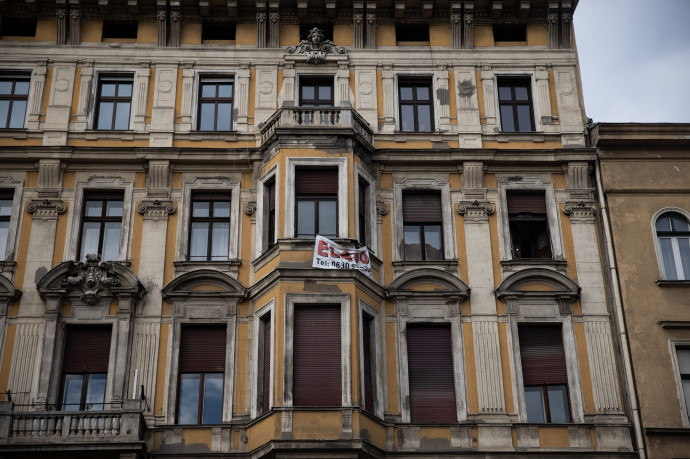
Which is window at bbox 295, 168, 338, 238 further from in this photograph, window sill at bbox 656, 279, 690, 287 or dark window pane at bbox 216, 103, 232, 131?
window sill at bbox 656, 279, 690, 287

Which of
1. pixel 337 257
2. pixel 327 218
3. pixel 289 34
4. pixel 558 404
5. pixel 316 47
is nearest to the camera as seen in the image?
pixel 558 404

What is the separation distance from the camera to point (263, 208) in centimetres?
2639

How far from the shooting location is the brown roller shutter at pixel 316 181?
26.0 meters

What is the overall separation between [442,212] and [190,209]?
23.7 feet

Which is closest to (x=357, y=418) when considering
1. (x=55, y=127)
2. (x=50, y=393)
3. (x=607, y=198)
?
(x=50, y=393)

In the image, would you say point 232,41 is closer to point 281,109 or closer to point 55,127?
point 281,109

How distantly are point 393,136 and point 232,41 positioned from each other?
20.2 feet

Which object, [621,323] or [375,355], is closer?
[375,355]

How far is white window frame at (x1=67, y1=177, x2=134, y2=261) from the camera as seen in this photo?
2586 cm

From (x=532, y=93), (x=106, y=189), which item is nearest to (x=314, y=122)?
(x=106, y=189)

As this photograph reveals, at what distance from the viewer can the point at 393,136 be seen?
27.8 meters

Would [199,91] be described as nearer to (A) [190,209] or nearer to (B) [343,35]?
→ (A) [190,209]

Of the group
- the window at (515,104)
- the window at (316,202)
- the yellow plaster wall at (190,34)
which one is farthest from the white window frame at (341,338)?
the yellow plaster wall at (190,34)

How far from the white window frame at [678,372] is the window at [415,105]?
9.36 metres
